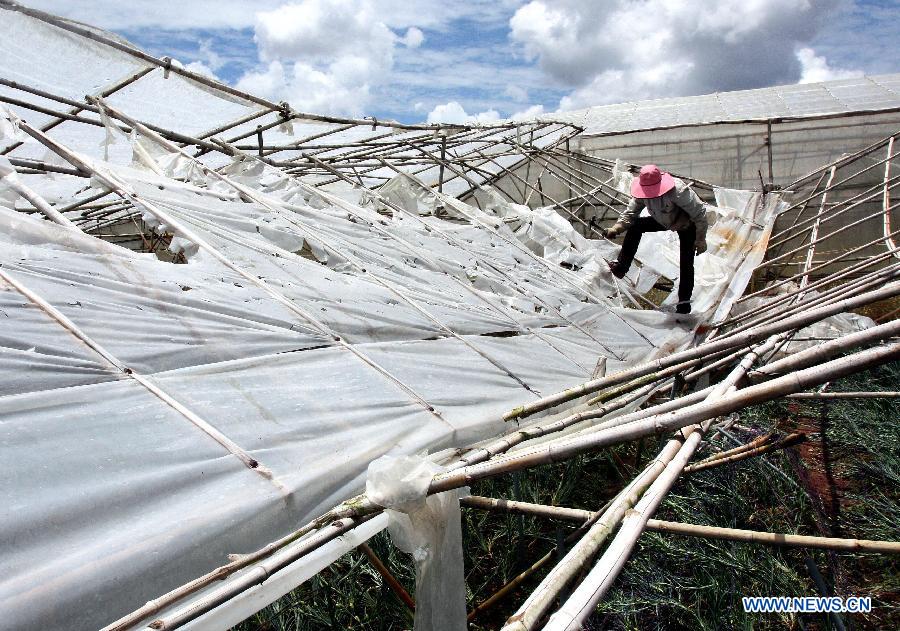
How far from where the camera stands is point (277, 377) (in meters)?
3.52

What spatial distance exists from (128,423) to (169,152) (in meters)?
4.74

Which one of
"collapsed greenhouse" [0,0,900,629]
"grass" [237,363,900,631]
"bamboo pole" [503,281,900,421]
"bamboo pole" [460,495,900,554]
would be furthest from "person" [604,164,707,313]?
"bamboo pole" [460,495,900,554]

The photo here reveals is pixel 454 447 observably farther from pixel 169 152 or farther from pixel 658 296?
pixel 658 296

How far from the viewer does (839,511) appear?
4789mm

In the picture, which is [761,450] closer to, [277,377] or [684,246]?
[277,377]

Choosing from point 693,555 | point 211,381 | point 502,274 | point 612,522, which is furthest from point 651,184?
point 612,522

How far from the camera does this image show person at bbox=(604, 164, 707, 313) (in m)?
7.95

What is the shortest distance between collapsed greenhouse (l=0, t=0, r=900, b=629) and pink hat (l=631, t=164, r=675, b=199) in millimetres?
1418

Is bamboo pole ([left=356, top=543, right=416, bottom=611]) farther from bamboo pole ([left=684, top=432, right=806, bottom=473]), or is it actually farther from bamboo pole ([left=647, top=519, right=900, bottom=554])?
bamboo pole ([left=684, top=432, right=806, bottom=473])

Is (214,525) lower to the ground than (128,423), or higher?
lower

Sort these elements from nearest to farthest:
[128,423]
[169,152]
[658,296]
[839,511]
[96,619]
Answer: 1. [96,619]
2. [128,423]
3. [839,511]
4. [169,152]
5. [658,296]

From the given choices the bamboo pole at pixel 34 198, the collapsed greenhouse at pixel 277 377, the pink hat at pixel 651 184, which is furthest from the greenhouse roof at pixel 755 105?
the bamboo pole at pixel 34 198

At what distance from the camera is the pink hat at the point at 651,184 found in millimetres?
7902

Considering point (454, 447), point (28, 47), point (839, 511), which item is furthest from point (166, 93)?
point (839, 511)
